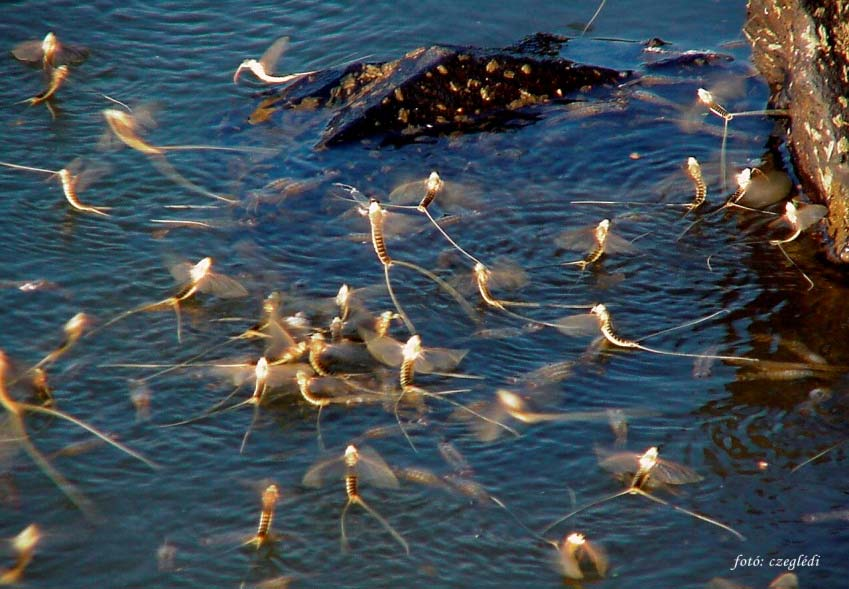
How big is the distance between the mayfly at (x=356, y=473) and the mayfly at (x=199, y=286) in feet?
4.68

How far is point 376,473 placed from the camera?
15.1ft

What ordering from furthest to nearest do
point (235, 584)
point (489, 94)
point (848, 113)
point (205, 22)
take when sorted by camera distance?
point (205, 22) < point (489, 94) < point (848, 113) < point (235, 584)

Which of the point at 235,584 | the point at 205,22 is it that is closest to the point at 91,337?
the point at 235,584

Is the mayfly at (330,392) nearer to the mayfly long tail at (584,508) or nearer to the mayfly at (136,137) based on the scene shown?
the mayfly long tail at (584,508)

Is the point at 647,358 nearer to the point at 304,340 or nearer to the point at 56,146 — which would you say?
the point at 304,340

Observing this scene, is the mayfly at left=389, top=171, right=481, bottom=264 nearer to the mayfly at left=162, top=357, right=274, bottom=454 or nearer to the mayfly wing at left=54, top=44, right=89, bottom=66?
the mayfly at left=162, top=357, right=274, bottom=454

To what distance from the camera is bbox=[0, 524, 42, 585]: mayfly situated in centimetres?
406

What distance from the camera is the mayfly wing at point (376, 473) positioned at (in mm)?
4582

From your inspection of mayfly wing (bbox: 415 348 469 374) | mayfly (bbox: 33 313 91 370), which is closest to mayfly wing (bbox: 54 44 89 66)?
mayfly (bbox: 33 313 91 370)

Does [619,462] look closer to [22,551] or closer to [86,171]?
[22,551]

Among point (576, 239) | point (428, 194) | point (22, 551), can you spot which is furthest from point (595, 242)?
point (22, 551)

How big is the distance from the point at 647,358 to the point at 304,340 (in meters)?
1.82

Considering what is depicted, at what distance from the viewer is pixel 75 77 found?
7723 mm

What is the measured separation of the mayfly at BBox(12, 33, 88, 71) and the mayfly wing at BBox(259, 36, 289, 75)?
1413 millimetres
